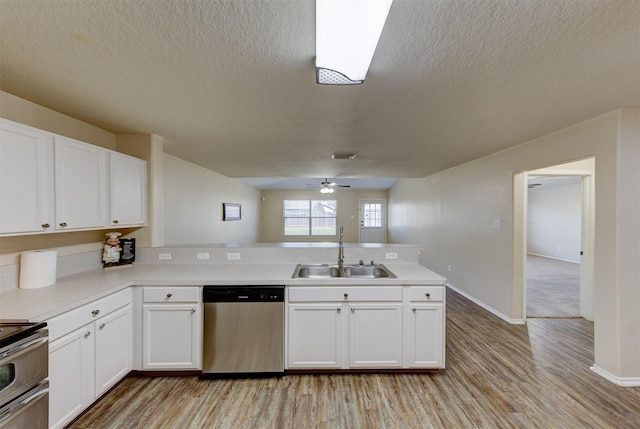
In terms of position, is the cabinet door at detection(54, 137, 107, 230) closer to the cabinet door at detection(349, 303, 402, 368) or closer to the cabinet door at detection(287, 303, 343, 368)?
the cabinet door at detection(287, 303, 343, 368)

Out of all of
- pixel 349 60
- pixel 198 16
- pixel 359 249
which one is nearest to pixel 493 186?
pixel 359 249

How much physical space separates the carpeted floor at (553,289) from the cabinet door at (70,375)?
16.2 feet

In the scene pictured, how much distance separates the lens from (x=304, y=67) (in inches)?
59.9

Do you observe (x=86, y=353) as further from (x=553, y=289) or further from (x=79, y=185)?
(x=553, y=289)

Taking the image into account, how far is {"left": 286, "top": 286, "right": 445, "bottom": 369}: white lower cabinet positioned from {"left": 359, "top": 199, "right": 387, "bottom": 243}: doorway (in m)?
7.54

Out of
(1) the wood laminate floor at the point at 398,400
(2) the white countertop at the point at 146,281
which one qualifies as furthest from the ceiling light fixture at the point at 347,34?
(1) the wood laminate floor at the point at 398,400

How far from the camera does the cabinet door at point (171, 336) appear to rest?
2.20 meters

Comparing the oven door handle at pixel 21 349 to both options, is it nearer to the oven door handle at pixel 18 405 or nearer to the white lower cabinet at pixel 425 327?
the oven door handle at pixel 18 405

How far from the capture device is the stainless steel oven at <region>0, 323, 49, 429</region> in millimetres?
1251

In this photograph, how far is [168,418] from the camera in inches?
71.4

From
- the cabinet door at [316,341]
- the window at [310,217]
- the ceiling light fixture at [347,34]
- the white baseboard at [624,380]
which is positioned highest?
the ceiling light fixture at [347,34]

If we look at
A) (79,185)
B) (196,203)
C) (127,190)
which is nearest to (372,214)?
(196,203)

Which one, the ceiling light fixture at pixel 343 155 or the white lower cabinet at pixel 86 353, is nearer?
the white lower cabinet at pixel 86 353

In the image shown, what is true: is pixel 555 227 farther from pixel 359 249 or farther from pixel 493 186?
pixel 359 249
